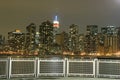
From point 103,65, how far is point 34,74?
3.75 m

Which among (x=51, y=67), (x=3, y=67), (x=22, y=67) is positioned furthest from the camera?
(x=51, y=67)

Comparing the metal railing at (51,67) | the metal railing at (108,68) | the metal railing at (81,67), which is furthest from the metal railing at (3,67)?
the metal railing at (108,68)

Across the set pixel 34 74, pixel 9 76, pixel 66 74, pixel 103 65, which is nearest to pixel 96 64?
pixel 103 65

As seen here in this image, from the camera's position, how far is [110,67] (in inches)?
794

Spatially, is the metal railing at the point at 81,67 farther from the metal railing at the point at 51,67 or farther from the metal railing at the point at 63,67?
the metal railing at the point at 51,67

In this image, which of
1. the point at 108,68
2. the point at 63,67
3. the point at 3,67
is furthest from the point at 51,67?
the point at 108,68

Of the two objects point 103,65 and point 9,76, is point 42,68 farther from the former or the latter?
point 103,65

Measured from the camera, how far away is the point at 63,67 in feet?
67.6

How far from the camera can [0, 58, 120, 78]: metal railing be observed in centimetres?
1984

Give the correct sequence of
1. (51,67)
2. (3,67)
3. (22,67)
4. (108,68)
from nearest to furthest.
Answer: (3,67) → (22,67) → (108,68) → (51,67)

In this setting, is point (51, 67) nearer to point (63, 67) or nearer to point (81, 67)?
point (63, 67)

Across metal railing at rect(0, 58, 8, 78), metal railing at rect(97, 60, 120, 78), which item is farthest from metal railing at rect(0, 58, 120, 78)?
metal railing at rect(0, 58, 8, 78)

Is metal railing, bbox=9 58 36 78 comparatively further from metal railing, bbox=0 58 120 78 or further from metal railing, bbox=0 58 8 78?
metal railing, bbox=0 58 8 78

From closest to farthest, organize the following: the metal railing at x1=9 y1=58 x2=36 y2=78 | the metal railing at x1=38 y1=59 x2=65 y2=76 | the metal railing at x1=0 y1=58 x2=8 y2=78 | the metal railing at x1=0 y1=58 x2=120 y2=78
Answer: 1. the metal railing at x1=0 y1=58 x2=8 y2=78
2. the metal railing at x1=9 y1=58 x2=36 y2=78
3. the metal railing at x1=0 y1=58 x2=120 y2=78
4. the metal railing at x1=38 y1=59 x2=65 y2=76
